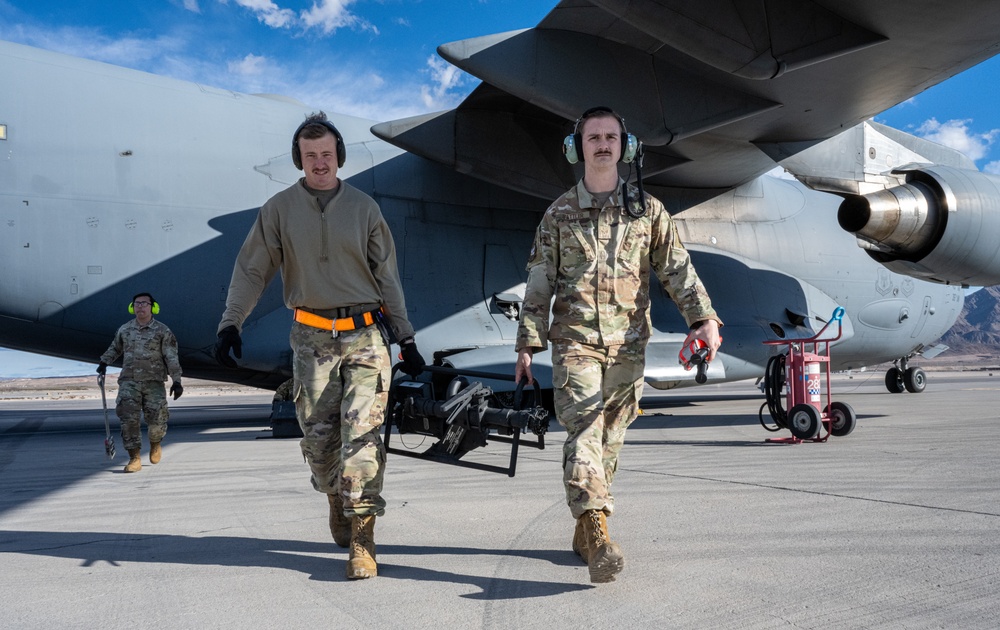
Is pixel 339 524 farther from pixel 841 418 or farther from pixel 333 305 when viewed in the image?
pixel 841 418

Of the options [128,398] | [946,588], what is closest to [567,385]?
[946,588]

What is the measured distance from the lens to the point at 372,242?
3697 mm

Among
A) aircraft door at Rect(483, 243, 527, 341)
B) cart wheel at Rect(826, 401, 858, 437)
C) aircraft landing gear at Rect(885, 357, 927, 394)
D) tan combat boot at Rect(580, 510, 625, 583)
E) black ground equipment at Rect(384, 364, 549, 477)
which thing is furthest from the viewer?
aircraft landing gear at Rect(885, 357, 927, 394)

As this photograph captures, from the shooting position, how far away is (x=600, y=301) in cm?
336

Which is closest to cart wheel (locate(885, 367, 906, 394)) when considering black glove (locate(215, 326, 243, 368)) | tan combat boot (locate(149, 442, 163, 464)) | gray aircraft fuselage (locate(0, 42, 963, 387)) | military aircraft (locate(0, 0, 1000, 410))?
gray aircraft fuselage (locate(0, 42, 963, 387))

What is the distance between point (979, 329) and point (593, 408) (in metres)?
199

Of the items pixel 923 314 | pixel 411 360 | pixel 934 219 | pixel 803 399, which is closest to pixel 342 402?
pixel 411 360

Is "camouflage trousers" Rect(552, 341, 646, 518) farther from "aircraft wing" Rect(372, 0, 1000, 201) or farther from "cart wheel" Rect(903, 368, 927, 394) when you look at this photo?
"cart wheel" Rect(903, 368, 927, 394)

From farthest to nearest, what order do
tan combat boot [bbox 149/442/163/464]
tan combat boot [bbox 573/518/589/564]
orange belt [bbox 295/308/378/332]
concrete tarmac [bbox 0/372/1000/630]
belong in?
tan combat boot [bbox 149/442/163/464], orange belt [bbox 295/308/378/332], tan combat boot [bbox 573/518/589/564], concrete tarmac [bbox 0/372/1000/630]

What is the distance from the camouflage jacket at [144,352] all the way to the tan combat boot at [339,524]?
428cm

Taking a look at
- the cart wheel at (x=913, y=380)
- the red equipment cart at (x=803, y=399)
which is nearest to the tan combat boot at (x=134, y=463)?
the red equipment cart at (x=803, y=399)

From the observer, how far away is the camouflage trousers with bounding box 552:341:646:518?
3.08 m

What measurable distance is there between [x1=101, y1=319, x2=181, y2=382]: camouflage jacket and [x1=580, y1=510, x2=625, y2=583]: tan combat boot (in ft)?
18.1

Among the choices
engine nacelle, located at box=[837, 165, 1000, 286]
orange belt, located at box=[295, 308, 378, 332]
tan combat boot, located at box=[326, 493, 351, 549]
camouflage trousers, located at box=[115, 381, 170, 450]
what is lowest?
tan combat boot, located at box=[326, 493, 351, 549]
